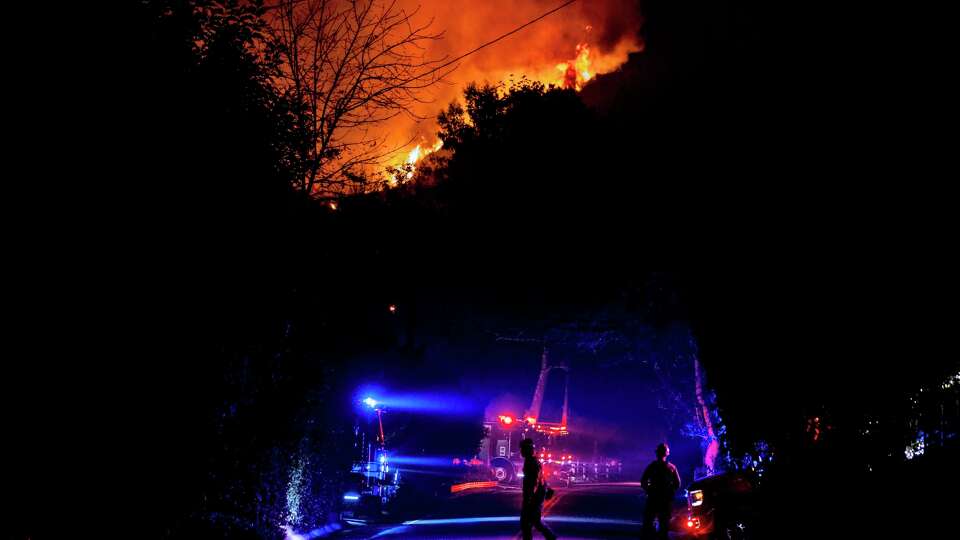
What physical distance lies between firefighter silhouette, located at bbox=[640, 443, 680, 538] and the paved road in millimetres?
2365

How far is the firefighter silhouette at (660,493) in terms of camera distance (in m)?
10.6

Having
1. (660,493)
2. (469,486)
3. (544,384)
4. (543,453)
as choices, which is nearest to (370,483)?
(660,493)

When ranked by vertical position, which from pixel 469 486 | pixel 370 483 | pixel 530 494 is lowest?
pixel 469 486

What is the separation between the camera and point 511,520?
15.9 metres

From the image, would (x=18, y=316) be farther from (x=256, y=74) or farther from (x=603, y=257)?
(x=603, y=257)

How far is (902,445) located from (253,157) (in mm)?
7629

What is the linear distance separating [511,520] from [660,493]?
6322 mm

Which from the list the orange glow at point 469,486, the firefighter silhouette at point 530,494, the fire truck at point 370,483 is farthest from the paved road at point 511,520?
the firefighter silhouette at point 530,494

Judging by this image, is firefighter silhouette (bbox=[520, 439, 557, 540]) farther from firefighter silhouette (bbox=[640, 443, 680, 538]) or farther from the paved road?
the paved road

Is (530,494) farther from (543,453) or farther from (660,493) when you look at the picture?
(543,453)

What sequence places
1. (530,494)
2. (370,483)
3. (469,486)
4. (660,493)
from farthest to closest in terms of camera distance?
(469,486), (370,483), (660,493), (530,494)

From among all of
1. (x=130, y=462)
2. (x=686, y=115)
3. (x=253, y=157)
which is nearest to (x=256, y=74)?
(x=253, y=157)

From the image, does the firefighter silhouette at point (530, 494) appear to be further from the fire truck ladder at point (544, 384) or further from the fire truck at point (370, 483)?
the fire truck ladder at point (544, 384)

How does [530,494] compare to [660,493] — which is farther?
[660,493]
